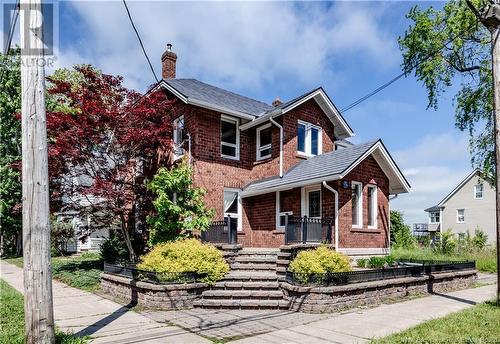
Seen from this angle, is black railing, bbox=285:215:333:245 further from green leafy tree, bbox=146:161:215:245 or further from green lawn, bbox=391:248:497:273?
green lawn, bbox=391:248:497:273

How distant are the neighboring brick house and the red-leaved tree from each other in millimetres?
1522

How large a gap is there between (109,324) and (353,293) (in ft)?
17.8

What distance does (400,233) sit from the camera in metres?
25.8

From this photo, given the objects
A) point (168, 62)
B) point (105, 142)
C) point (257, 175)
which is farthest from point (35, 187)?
point (168, 62)

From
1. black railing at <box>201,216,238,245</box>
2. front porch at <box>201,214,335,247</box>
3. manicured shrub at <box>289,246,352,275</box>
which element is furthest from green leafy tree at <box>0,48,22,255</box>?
manicured shrub at <box>289,246,352,275</box>

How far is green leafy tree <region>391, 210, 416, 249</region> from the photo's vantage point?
23956mm

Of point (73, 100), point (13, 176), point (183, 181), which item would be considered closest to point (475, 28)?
point (183, 181)

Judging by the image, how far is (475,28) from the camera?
18.3 m

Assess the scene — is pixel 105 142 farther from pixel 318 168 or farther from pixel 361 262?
pixel 361 262

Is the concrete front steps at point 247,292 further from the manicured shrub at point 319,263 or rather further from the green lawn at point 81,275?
the green lawn at point 81,275

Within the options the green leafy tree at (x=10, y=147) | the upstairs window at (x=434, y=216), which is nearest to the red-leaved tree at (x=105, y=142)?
the green leafy tree at (x=10, y=147)

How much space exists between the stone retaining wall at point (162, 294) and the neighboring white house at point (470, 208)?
36212 mm

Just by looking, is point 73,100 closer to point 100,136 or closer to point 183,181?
point 100,136

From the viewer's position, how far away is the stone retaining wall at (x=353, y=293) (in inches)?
326
